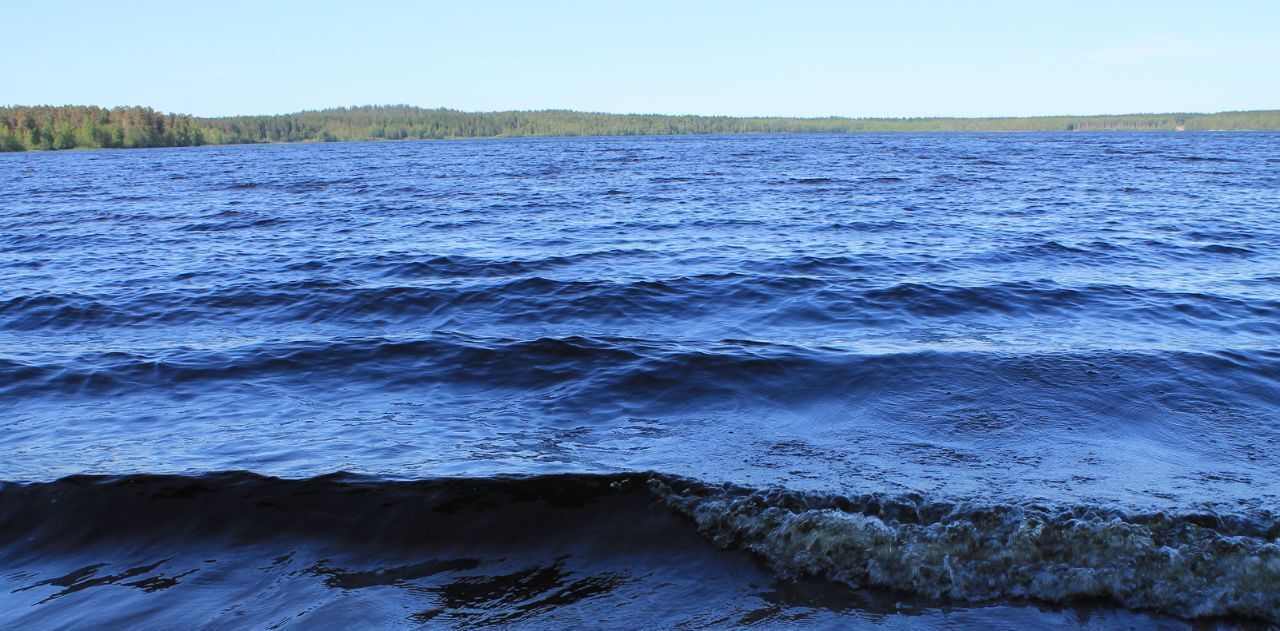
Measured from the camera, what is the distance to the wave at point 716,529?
187 inches

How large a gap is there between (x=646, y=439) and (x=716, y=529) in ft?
5.57

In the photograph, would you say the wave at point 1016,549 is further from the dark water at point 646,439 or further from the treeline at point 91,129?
the treeline at point 91,129

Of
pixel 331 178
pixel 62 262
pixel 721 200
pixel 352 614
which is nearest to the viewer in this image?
pixel 352 614

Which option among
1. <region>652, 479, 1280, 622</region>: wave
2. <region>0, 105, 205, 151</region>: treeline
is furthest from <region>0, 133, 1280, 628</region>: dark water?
<region>0, 105, 205, 151</region>: treeline

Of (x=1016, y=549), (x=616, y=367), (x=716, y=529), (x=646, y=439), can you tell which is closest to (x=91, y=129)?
(x=616, y=367)

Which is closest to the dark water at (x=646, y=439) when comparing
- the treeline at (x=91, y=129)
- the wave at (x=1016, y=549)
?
the wave at (x=1016, y=549)

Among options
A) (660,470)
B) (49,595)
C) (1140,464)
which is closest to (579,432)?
(660,470)

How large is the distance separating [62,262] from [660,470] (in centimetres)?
1581

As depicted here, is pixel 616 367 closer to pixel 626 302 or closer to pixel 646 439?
pixel 646 439

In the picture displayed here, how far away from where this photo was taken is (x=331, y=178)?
42312mm

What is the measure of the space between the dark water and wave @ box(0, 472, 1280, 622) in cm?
2

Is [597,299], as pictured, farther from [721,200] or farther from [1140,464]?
[721,200]

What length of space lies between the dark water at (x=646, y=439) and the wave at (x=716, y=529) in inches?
0.9

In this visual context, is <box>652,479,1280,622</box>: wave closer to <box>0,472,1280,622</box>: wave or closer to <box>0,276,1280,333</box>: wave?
<box>0,472,1280,622</box>: wave
